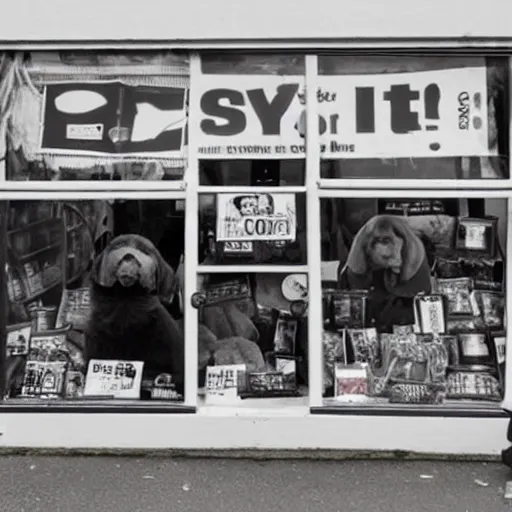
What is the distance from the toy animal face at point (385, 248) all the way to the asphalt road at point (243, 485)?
4.47 feet

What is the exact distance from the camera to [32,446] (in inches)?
193

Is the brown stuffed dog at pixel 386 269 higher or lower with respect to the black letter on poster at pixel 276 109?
lower

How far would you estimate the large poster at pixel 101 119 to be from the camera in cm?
505

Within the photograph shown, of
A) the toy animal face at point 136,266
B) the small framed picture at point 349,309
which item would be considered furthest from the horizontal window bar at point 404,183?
the toy animal face at point 136,266

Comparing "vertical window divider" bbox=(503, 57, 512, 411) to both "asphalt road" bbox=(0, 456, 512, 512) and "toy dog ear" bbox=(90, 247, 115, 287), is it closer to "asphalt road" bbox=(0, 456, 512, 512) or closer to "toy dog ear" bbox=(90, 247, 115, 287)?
"asphalt road" bbox=(0, 456, 512, 512)

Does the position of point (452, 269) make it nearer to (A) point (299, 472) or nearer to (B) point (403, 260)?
(B) point (403, 260)

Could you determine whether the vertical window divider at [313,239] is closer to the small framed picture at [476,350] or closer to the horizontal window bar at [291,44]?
the horizontal window bar at [291,44]

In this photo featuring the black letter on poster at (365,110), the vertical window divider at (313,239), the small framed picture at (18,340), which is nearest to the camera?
the vertical window divider at (313,239)

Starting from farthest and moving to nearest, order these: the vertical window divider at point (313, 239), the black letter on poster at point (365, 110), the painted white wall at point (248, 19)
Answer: the black letter on poster at point (365, 110), the vertical window divider at point (313, 239), the painted white wall at point (248, 19)

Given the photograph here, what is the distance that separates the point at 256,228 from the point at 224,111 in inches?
33.0

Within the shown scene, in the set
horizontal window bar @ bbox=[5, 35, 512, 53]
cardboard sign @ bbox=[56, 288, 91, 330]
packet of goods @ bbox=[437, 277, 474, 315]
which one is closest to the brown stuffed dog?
packet of goods @ bbox=[437, 277, 474, 315]

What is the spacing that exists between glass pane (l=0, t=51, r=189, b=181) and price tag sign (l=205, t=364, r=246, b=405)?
4.77 ft

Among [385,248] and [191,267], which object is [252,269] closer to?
[191,267]

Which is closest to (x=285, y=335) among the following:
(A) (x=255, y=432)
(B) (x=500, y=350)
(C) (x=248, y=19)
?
(A) (x=255, y=432)
